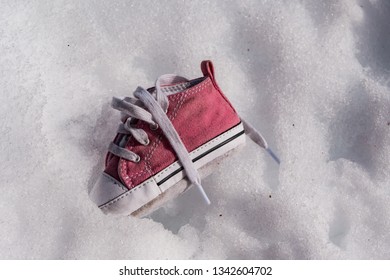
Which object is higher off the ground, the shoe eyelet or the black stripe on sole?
the shoe eyelet

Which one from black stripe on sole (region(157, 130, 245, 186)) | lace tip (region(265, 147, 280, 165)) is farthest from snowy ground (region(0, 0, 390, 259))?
black stripe on sole (region(157, 130, 245, 186))

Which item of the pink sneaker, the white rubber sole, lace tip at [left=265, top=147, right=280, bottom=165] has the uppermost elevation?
the pink sneaker

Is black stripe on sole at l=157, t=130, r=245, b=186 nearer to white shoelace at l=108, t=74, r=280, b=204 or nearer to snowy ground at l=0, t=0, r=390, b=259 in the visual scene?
white shoelace at l=108, t=74, r=280, b=204

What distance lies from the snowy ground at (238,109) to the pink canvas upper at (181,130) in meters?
0.22

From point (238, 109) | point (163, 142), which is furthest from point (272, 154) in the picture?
point (163, 142)

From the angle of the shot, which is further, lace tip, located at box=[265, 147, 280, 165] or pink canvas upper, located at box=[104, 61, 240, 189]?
lace tip, located at box=[265, 147, 280, 165]

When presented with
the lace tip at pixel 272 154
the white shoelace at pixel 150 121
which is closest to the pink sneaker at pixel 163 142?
the white shoelace at pixel 150 121

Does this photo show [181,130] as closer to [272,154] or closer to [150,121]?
[150,121]

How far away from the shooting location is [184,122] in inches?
49.3

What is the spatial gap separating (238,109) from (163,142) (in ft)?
1.17

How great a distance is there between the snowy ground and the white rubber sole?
0.16 meters

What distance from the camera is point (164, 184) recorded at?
4.12 feet

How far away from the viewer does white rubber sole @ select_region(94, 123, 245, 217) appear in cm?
124
